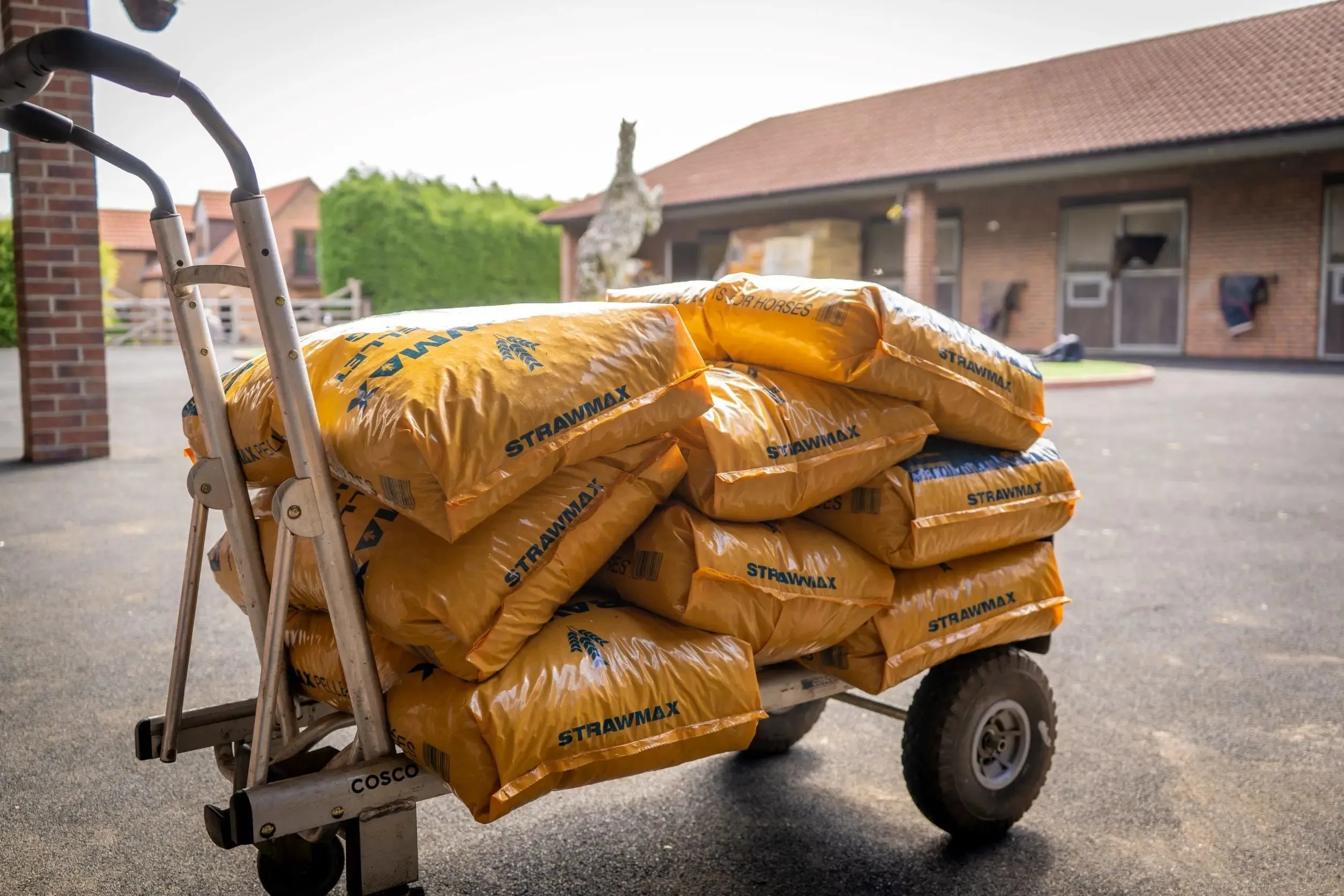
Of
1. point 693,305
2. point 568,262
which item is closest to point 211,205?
point 568,262

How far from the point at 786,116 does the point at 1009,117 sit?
27.4 feet

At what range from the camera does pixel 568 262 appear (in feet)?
90.2

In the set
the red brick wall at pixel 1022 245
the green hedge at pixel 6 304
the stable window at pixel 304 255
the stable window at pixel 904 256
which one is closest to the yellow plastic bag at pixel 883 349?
the red brick wall at pixel 1022 245

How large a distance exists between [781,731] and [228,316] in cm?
3398

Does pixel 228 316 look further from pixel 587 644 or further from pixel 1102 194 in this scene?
pixel 587 644

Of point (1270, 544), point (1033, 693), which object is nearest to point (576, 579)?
point (1033, 693)

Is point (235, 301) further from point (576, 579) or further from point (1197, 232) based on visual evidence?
point (576, 579)

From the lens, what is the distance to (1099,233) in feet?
68.3

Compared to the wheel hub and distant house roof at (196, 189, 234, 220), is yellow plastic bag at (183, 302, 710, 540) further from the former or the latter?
distant house roof at (196, 189, 234, 220)

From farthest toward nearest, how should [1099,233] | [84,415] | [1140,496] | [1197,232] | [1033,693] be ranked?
[1099,233]
[1197,232]
[84,415]
[1140,496]
[1033,693]

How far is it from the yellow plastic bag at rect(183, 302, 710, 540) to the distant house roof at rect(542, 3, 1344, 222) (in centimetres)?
1701

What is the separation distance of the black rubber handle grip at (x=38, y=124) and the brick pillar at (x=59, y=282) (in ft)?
23.1

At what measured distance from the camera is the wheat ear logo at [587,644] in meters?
2.08

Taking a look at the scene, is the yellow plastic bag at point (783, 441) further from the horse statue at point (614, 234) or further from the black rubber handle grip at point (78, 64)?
the horse statue at point (614, 234)
